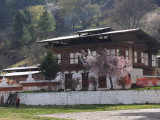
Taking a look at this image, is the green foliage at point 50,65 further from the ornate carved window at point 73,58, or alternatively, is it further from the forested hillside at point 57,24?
the forested hillside at point 57,24

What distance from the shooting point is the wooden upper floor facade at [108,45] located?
51.6 metres

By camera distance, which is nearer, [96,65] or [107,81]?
[96,65]

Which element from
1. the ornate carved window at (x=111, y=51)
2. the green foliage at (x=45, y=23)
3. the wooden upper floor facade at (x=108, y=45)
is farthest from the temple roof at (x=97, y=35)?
the green foliage at (x=45, y=23)

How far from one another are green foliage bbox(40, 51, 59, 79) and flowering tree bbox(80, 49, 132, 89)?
19.8ft

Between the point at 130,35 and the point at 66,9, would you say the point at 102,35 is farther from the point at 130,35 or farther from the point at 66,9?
the point at 66,9

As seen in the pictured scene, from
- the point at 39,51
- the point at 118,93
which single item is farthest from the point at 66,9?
the point at 118,93

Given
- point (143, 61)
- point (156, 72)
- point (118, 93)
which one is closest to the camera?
point (118, 93)

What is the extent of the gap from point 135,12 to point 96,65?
2698 inches

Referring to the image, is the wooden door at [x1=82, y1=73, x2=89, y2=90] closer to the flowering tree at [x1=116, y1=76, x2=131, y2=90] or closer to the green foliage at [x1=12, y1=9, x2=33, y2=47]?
the flowering tree at [x1=116, y1=76, x2=131, y2=90]

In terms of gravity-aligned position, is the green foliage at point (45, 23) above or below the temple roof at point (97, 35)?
above

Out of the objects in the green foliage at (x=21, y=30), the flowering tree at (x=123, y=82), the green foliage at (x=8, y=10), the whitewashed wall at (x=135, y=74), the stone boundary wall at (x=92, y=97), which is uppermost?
the green foliage at (x=8, y=10)

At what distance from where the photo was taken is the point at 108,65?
47.2m

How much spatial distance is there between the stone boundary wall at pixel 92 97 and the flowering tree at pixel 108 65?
416 centimetres

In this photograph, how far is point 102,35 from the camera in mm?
51406
